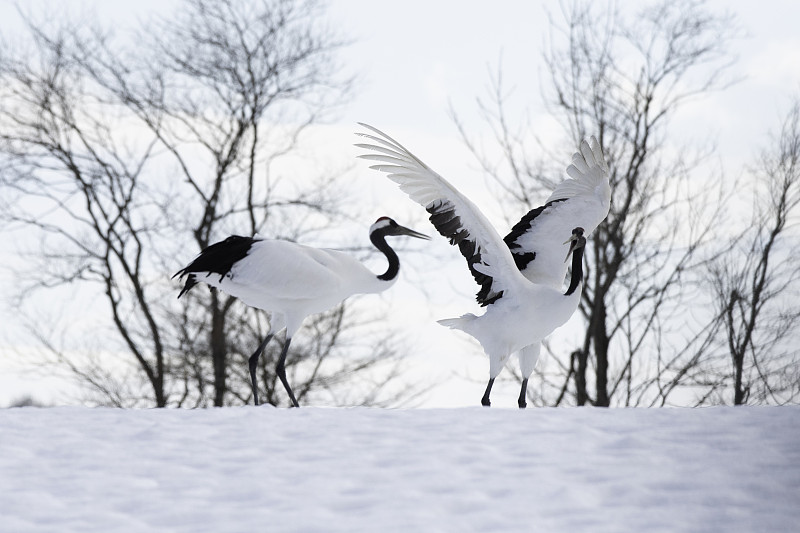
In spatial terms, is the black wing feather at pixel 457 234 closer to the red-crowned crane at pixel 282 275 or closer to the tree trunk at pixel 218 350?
the red-crowned crane at pixel 282 275

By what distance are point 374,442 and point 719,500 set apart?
74.4 inches

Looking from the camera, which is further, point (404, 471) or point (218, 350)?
point (218, 350)

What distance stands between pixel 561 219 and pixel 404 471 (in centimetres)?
473

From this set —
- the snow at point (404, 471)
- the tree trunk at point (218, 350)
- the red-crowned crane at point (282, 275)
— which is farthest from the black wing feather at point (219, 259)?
the tree trunk at point (218, 350)

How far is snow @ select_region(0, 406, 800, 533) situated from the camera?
14.1 ft

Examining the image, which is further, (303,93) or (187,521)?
(303,93)

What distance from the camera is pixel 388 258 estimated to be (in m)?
9.95

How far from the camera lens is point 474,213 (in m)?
7.91

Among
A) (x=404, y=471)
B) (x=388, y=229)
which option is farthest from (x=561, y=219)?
(x=404, y=471)

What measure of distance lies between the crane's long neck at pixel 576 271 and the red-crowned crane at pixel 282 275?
1974 mm

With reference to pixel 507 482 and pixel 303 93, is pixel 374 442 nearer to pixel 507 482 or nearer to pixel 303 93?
pixel 507 482

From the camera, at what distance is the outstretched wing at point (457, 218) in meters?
7.95

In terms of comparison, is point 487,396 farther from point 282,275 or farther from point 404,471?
point 404,471

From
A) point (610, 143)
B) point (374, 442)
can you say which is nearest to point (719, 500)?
point (374, 442)
